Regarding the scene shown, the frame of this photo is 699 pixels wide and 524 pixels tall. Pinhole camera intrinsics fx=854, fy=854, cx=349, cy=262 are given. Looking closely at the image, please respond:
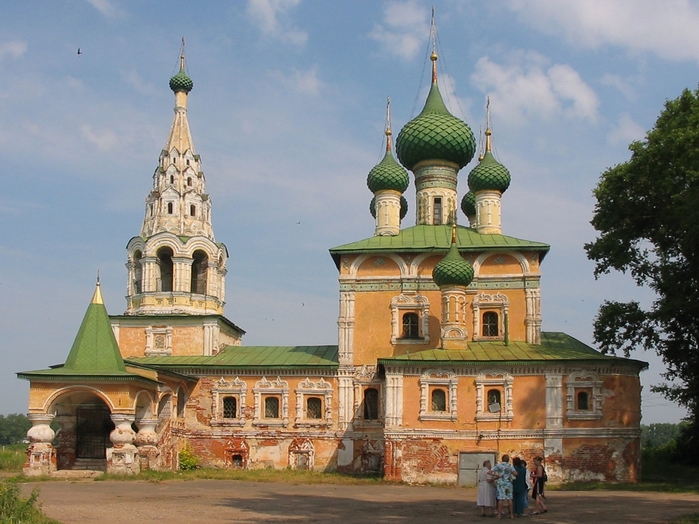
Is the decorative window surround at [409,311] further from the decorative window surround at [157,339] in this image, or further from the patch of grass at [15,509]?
the patch of grass at [15,509]

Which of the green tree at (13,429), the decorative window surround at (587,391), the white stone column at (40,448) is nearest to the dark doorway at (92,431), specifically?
the white stone column at (40,448)

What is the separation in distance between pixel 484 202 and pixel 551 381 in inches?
263

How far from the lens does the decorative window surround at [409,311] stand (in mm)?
23906

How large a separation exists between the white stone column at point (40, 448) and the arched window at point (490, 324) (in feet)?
38.6

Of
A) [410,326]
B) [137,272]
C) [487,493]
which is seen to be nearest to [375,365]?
[410,326]

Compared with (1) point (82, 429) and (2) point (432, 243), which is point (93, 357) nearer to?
(1) point (82, 429)

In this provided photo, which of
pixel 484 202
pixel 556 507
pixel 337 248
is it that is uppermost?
pixel 484 202

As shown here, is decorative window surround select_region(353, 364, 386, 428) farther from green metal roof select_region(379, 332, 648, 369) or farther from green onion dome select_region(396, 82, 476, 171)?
green onion dome select_region(396, 82, 476, 171)

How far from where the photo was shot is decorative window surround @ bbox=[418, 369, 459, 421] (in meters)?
21.5

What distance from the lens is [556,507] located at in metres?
14.8

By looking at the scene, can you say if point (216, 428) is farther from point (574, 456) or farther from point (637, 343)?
point (637, 343)

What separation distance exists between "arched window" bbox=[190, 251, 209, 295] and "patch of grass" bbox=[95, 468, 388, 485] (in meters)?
6.43

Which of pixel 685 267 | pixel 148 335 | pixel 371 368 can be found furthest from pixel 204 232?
pixel 685 267

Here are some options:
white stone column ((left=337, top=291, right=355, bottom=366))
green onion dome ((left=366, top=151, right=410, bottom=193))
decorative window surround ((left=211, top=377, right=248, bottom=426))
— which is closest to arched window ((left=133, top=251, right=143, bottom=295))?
decorative window surround ((left=211, top=377, right=248, bottom=426))
